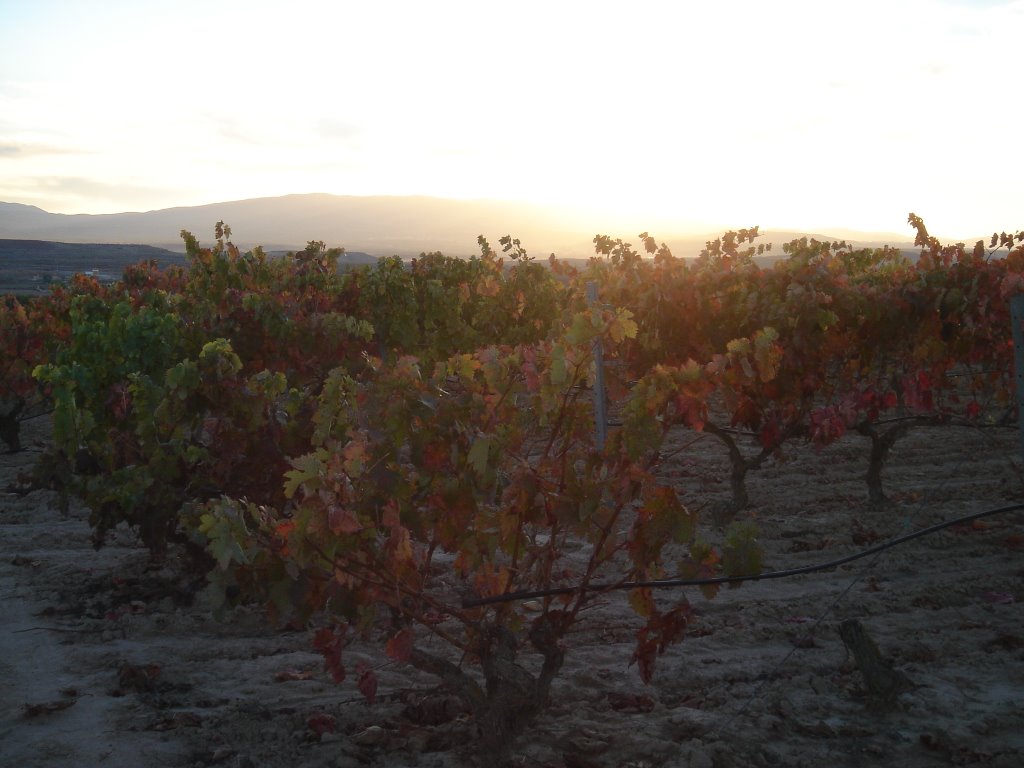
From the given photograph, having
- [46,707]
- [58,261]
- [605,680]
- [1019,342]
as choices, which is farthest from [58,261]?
[1019,342]

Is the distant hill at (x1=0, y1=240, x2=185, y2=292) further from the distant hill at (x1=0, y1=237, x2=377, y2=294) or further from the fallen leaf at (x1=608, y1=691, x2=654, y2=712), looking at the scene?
the fallen leaf at (x1=608, y1=691, x2=654, y2=712)

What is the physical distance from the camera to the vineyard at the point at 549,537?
3.11 meters

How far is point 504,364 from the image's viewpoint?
137 inches

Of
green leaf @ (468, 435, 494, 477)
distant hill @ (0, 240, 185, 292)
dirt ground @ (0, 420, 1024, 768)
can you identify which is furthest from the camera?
distant hill @ (0, 240, 185, 292)

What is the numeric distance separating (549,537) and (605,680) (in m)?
1.65

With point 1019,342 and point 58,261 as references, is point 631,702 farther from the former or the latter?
point 58,261

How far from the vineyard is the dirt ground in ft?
0.06

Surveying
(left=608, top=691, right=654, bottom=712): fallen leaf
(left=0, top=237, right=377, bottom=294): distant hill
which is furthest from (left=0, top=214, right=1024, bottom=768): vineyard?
(left=0, top=237, right=377, bottom=294): distant hill

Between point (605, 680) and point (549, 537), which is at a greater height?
point (549, 537)

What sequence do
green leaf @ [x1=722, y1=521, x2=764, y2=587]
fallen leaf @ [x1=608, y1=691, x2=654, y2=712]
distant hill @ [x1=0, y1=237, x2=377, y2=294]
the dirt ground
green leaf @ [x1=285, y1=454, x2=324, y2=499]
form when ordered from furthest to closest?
distant hill @ [x1=0, y1=237, x2=377, y2=294] → fallen leaf @ [x1=608, y1=691, x2=654, y2=712] → the dirt ground → green leaf @ [x1=722, y1=521, x2=764, y2=587] → green leaf @ [x1=285, y1=454, x2=324, y2=499]

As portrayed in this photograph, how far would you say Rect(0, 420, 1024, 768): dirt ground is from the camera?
3344 millimetres

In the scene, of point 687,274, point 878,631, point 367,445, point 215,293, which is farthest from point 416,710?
point 215,293

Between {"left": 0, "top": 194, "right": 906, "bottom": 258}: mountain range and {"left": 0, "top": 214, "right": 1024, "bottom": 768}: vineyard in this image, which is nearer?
{"left": 0, "top": 214, "right": 1024, "bottom": 768}: vineyard

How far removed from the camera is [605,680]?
3926 mm
